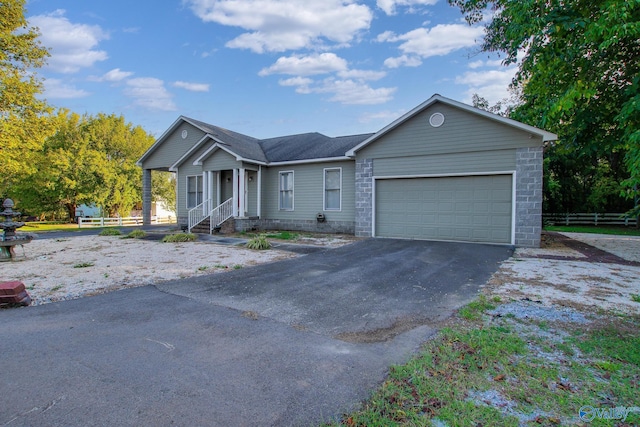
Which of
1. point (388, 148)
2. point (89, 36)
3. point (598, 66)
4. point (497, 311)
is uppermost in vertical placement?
point (89, 36)

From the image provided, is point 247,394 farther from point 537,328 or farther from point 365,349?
point 537,328

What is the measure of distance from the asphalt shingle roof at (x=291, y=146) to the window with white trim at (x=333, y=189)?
757 millimetres

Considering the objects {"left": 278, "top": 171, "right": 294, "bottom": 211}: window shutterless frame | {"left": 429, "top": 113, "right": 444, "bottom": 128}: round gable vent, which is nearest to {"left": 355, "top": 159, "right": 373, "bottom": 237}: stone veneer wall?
{"left": 429, "top": 113, "right": 444, "bottom": 128}: round gable vent

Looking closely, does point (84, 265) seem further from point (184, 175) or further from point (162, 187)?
point (162, 187)

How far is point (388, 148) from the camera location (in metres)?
11.6

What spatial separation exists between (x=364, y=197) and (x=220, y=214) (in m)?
6.40

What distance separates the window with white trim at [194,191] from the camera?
16.1 m

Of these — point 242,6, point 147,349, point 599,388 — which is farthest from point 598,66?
point 147,349

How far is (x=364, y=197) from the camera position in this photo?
12.1 meters

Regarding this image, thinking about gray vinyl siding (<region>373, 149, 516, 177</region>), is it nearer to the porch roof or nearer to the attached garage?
the attached garage

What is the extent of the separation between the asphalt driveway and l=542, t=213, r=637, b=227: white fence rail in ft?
75.0

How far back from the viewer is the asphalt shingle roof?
14109mm

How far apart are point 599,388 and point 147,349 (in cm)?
378

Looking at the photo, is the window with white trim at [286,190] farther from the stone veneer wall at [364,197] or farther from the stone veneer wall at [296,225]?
the stone veneer wall at [364,197]
